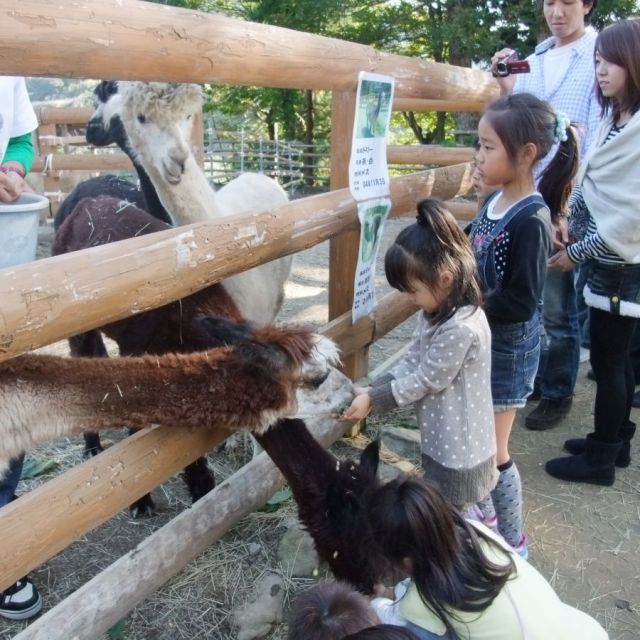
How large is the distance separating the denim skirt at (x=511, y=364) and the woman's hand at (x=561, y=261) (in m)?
0.68

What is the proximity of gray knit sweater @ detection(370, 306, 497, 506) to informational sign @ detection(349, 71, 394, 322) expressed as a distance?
95 centimetres

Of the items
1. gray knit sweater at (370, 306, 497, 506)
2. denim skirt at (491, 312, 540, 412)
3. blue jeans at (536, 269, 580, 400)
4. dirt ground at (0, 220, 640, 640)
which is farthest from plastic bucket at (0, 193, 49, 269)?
Answer: blue jeans at (536, 269, 580, 400)

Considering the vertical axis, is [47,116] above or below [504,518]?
above

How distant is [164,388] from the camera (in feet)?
6.53

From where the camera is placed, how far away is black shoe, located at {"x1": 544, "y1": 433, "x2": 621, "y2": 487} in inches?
135

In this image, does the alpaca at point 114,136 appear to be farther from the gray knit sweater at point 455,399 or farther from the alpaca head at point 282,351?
the gray knit sweater at point 455,399

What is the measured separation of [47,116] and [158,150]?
6.39 metres

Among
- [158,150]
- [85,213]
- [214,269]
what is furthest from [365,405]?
[85,213]

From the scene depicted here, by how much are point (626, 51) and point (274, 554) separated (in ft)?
8.40

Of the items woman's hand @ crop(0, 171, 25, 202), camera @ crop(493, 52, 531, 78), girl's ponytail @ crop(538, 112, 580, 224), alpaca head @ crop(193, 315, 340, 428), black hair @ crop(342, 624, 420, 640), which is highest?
camera @ crop(493, 52, 531, 78)

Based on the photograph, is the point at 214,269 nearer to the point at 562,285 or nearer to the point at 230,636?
the point at 230,636

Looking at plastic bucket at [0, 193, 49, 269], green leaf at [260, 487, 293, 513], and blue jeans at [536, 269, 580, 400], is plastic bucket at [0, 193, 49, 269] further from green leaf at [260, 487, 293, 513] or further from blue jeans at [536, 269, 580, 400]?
blue jeans at [536, 269, 580, 400]

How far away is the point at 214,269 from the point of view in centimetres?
218

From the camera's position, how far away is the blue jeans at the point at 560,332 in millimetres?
3939
